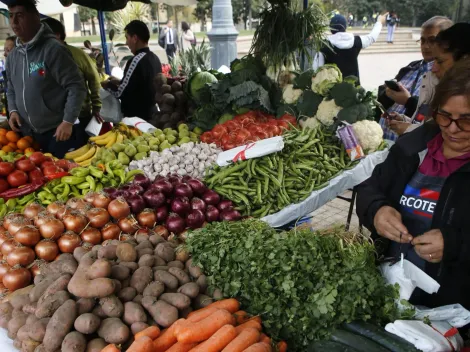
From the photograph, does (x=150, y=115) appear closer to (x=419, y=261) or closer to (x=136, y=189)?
(x=136, y=189)

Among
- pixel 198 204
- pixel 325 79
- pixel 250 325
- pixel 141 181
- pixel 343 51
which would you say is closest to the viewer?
pixel 250 325

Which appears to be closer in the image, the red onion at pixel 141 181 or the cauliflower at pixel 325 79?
the red onion at pixel 141 181

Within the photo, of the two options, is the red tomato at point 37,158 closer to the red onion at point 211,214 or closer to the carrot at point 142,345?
the red onion at point 211,214

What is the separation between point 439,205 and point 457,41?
1689 mm

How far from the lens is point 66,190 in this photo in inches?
119

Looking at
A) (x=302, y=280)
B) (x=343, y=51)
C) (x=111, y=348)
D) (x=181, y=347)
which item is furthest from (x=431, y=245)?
(x=343, y=51)

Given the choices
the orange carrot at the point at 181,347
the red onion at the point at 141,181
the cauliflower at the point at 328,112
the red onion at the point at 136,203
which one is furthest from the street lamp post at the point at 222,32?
the orange carrot at the point at 181,347

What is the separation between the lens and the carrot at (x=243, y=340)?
154cm

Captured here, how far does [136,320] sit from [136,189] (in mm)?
1423

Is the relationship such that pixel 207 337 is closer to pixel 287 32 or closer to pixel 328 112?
pixel 328 112

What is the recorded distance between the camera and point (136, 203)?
2.75m

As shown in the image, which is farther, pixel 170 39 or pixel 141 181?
pixel 170 39

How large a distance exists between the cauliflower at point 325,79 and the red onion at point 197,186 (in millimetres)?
2012

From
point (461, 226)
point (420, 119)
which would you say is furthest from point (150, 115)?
point (461, 226)
